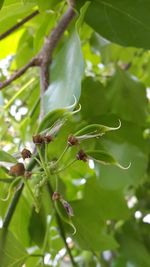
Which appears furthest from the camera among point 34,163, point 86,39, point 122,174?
point 86,39

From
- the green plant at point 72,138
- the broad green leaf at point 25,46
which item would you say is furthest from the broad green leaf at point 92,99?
the broad green leaf at point 25,46

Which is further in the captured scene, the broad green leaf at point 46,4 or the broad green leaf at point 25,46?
the broad green leaf at point 25,46

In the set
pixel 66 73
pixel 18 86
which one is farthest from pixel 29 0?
pixel 18 86

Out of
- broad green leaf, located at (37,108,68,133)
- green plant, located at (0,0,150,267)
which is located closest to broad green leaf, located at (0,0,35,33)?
green plant, located at (0,0,150,267)

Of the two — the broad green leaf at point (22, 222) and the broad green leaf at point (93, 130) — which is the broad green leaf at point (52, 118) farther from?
the broad green leaf at point (22, 222)

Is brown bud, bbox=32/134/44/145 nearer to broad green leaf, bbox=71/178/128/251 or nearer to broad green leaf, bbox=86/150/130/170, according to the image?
broad green leaf, bbox=86/150/130/170

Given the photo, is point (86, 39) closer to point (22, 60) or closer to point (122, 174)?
point (22, 60)

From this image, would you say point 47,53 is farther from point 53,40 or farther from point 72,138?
point 72,138

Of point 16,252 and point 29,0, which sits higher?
point 29,0
